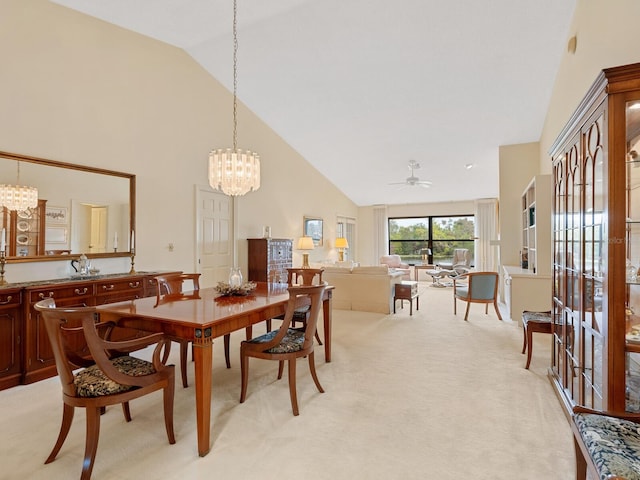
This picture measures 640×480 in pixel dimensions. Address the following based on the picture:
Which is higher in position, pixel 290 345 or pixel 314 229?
pixel 314 229

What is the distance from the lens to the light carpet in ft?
5.73

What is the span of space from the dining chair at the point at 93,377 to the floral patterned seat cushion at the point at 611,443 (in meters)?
2.07

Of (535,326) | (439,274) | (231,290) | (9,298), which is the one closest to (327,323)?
(231,290)

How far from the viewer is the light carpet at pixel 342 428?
175 centimetres

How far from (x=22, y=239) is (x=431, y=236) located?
9563 millimetres

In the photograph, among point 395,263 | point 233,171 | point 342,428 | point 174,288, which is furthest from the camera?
point 395,263

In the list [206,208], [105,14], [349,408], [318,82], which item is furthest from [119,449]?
[318,82]

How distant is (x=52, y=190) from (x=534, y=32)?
5522 millimetres

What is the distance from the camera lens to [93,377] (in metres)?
1.84

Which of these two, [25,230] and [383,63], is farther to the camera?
[383,63]

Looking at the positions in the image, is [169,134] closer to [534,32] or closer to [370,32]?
[370,32]

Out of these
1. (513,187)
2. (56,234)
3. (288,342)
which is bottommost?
(288,342)

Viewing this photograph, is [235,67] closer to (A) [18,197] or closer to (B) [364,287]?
(A) [18,197]

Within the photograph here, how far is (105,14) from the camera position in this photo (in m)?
3.71
